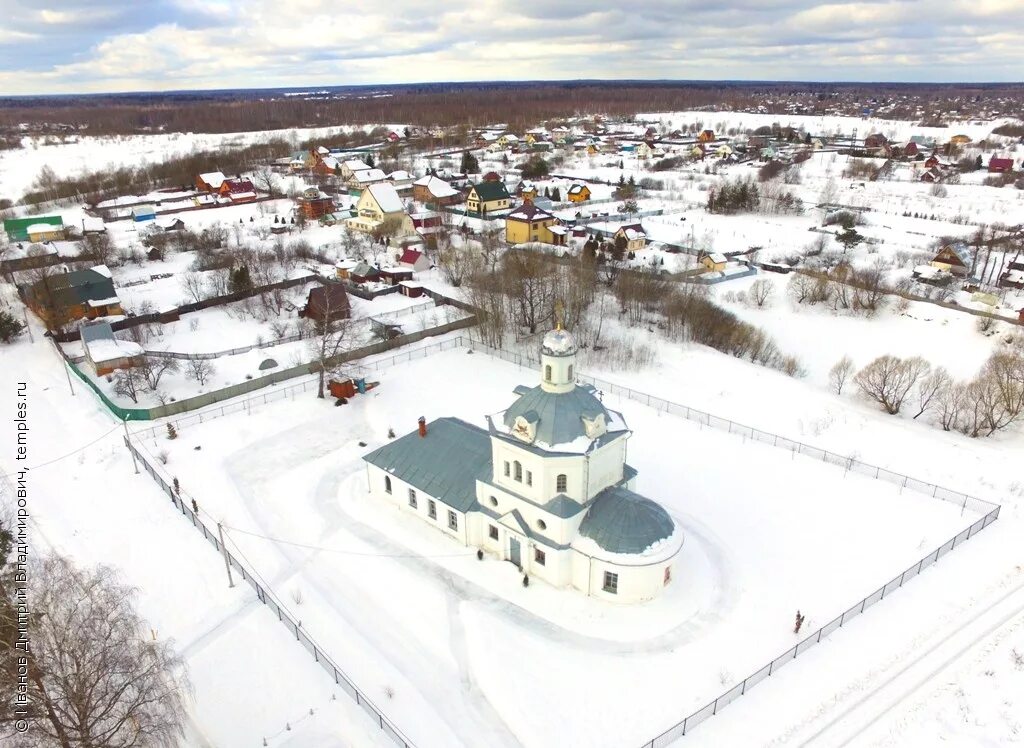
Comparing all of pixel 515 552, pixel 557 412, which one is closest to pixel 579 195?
pixel 557 412

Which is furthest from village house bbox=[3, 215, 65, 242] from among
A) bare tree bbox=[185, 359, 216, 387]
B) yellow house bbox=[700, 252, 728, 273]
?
yellow house bbox=[700, 252, 728, 273]

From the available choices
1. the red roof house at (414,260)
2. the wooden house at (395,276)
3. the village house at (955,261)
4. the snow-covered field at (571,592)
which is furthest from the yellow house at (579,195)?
→ the snow-covered field at (571,592)

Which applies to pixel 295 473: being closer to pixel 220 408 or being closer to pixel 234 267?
pixel 220 408

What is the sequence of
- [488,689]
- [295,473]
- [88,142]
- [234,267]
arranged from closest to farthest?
[488,689]
[295,473]
[234,267]
[88,142]

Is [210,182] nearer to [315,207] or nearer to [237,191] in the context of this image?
[237,191]

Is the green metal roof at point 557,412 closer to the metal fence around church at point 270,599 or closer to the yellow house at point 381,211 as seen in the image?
the metal fence around church at point 270,599

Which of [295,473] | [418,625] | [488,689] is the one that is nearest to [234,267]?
[295,473]

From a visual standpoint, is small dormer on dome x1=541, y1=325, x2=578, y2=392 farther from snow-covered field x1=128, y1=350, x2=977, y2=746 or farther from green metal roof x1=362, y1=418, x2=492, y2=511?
snow-covered field x1=128, y1=350, x2=977, y2=746
